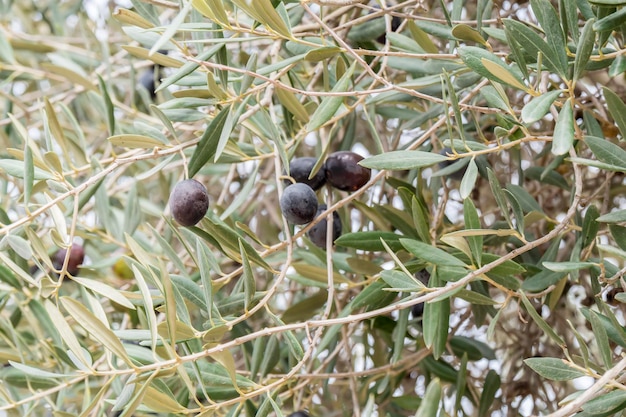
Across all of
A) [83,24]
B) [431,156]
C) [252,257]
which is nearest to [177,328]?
[252,257]

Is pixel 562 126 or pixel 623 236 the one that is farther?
pixel 623 236

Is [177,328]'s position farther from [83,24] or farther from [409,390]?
[83,24]

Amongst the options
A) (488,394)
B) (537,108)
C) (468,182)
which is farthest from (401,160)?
(488,394)

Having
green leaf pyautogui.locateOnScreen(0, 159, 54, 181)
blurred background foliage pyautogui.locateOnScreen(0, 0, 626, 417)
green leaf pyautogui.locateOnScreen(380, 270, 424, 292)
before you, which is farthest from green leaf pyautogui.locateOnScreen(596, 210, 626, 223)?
green leaf pyautogui.locateOnScreen(0, 159, 54, 181)

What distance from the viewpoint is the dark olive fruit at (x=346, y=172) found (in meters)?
1.06

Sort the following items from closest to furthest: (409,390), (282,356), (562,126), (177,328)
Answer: (562,126) < (177,328) < (282,356) < (409,390)

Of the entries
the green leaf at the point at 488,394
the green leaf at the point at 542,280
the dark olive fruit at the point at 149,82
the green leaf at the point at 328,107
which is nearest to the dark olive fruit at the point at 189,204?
the green leaf at the point at 328,107

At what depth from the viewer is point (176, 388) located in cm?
130

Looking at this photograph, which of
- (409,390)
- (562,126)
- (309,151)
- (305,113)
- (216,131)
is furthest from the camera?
(309,151)

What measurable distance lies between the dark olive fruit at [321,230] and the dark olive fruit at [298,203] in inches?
3.3

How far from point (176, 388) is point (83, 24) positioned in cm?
83

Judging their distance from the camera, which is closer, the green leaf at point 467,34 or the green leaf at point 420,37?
the green leaf at point 467,34

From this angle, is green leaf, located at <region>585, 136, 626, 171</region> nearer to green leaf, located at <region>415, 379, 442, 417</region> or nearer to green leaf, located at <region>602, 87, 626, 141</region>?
green leaf, located at <region>602, 87, 626, 141</region>

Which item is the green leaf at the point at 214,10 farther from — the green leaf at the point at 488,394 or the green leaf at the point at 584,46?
the green leaf at the point at 488,394
